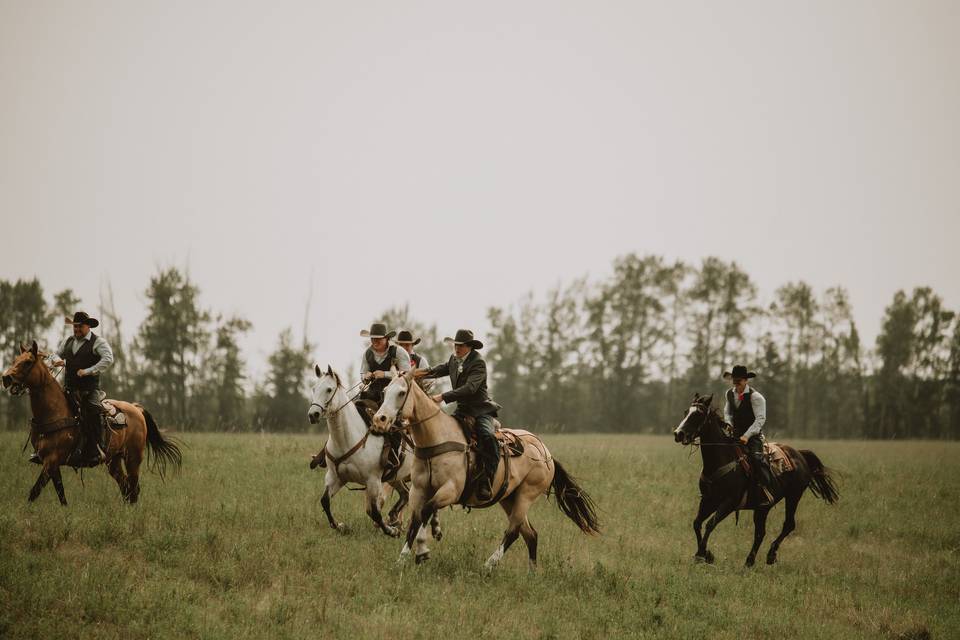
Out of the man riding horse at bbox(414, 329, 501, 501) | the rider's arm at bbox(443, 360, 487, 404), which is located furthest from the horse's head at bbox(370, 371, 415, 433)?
the rider's arm at bbox(443, 360, 487, 404)

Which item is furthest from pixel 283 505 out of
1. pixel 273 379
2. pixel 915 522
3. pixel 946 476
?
pixel 273 379

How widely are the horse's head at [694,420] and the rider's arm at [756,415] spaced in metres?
1.05

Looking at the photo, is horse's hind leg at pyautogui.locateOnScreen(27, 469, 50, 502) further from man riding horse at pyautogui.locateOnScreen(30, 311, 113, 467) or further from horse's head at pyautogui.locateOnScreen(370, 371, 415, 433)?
horse's head at pyautogui.locateOnScreen(370, 371, 415, 433)

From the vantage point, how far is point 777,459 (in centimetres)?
1516

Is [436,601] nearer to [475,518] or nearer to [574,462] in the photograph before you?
[475,518]

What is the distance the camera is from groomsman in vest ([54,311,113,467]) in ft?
42.0

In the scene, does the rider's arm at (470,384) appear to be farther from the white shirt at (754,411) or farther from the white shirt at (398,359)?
the white shirt at (754,411)

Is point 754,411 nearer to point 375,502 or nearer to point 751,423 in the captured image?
point 751,423

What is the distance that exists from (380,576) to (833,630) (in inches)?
251

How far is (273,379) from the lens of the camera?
174 ft

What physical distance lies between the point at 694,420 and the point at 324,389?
21.3ft

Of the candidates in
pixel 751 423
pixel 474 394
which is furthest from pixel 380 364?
pixel 751 423

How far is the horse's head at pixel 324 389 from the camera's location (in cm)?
1230

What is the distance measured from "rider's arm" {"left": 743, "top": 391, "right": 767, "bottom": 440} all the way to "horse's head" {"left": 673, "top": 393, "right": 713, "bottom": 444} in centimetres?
105
